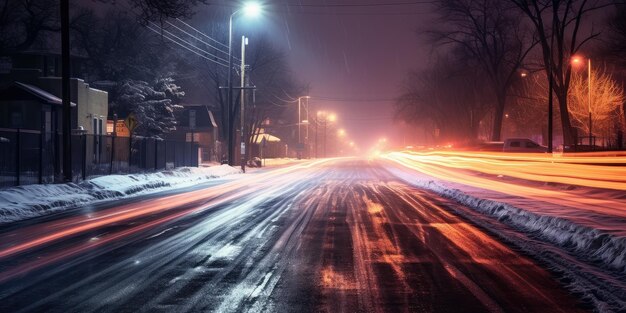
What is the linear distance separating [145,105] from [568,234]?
42.1m

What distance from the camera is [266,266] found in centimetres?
827

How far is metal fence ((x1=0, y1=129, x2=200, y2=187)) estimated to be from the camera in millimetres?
21350

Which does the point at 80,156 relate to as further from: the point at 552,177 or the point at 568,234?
the point at 568,234

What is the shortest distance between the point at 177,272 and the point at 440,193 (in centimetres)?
1611

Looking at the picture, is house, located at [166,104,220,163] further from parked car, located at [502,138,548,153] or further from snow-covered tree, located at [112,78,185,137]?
parked car, located at [502,138,548,153]

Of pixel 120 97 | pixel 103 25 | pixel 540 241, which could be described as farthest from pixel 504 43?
pixel 540 241

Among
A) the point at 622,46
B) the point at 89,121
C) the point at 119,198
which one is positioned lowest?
the point at 119,198

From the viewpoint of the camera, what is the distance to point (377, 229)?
40.1 ft

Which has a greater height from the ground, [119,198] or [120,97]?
[120,97]

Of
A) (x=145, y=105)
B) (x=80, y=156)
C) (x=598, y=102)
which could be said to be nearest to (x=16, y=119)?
(x=80, y=156)

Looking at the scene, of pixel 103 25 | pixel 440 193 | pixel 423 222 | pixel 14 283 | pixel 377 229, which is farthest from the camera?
pixel 103 25

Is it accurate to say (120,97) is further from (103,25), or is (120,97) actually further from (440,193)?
(440,193)

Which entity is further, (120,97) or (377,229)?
(120,97)

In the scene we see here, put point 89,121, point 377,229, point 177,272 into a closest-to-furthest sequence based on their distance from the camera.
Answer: point 177,272 < point 377,229 < point 89,121
